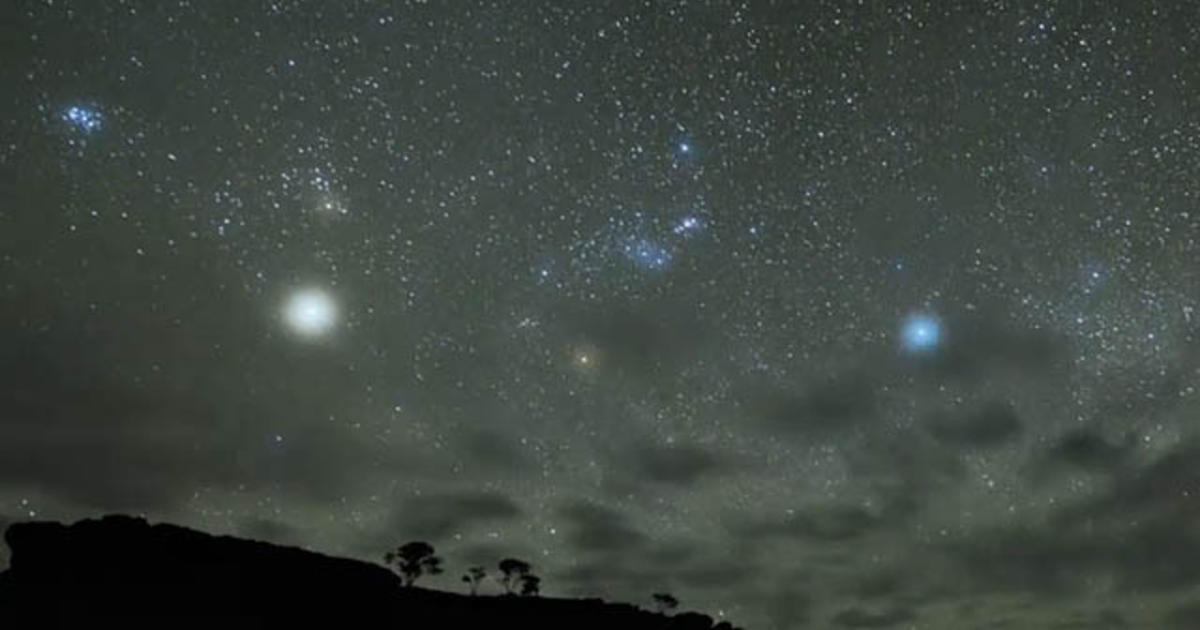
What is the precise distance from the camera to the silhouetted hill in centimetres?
4000

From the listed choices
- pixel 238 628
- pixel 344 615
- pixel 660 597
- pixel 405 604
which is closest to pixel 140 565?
pixel 238 628

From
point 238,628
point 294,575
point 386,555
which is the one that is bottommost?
point 238,628

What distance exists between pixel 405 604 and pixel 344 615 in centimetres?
398

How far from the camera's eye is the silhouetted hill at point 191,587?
40000mm

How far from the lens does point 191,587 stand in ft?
139

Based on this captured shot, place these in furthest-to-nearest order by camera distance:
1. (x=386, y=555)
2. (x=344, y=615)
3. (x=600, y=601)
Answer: (x=386, y=555)
(x=600, y=601)
(x=344, y=615)

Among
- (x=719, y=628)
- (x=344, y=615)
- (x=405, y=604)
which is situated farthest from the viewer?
(x=719, y=628)

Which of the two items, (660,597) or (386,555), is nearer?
(386,555)

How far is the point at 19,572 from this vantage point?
4000 cm

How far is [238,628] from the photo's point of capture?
43312 millimetres

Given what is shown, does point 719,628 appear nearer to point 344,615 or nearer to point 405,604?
point 405,604

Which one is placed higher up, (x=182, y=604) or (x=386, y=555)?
(x=386, y=555)

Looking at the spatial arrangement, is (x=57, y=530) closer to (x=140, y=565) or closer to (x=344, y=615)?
(x=140, y=565)

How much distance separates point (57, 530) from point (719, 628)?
38681 mm
